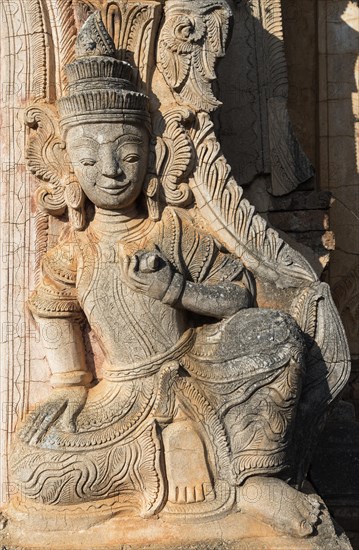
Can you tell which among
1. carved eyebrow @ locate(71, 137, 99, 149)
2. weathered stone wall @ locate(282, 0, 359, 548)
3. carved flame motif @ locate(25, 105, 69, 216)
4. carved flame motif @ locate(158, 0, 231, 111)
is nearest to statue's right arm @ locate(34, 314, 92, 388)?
carved flame motif @ locate(25, 105, 69, 216)

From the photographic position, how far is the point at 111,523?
6.68 meters

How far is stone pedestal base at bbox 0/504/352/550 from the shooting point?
6.55 m

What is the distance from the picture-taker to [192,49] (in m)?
7.04

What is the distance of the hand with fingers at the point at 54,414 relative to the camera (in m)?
6.77

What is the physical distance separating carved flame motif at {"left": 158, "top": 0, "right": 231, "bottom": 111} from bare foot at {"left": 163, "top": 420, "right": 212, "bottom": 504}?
6.36 ft

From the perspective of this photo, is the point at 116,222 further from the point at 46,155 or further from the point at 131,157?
the point at 46,155

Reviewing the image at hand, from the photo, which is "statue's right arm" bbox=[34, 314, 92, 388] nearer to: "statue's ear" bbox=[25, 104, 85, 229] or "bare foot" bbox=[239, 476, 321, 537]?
"statue's ear" bbox=[25, 104, 85, 229]

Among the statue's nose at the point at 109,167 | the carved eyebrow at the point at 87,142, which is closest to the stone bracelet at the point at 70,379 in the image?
the statue's nose at the point at 109,167

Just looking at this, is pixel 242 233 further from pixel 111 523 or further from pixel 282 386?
pixel 111 523

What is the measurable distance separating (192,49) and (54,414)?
2.27 meters

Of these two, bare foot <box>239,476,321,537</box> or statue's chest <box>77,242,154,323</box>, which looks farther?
statue's chest <box>77,242,154,323</box>

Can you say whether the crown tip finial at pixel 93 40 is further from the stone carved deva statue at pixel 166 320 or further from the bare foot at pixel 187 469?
the bare foot at pixel 187 469

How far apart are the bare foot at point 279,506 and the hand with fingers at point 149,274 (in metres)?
1.18

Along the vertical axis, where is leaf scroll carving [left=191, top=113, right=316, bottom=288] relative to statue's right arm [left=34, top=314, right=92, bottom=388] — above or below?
above
